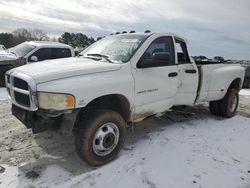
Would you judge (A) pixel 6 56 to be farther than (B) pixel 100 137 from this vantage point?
Yes

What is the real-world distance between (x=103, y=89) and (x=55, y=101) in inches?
28.3

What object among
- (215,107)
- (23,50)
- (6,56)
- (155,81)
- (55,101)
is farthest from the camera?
(23,50)

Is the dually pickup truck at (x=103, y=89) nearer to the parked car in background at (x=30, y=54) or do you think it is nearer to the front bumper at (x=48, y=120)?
the front bumper at (x=48, y=120)

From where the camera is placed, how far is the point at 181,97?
19.6ft

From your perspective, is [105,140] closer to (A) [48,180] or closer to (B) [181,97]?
(A) [48,180]

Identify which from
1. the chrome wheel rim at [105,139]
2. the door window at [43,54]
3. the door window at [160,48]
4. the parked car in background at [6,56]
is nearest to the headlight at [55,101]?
the chrome wheel rim at [105,139]

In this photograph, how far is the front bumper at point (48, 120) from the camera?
4.04 m

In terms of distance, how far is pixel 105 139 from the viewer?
4.41 m

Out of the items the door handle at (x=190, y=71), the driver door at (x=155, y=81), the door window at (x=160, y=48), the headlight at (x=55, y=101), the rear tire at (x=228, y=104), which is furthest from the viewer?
the rear tire at (x=228, y=104)

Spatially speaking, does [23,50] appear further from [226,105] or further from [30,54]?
[226,105]

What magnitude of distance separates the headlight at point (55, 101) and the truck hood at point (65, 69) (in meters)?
0.22

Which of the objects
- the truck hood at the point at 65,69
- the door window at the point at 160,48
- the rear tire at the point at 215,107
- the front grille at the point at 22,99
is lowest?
the rear tire at the point at 215,107

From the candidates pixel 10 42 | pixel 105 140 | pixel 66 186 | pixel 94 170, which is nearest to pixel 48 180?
pixel 66 186

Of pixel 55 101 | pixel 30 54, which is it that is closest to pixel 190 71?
pixel 55 101
